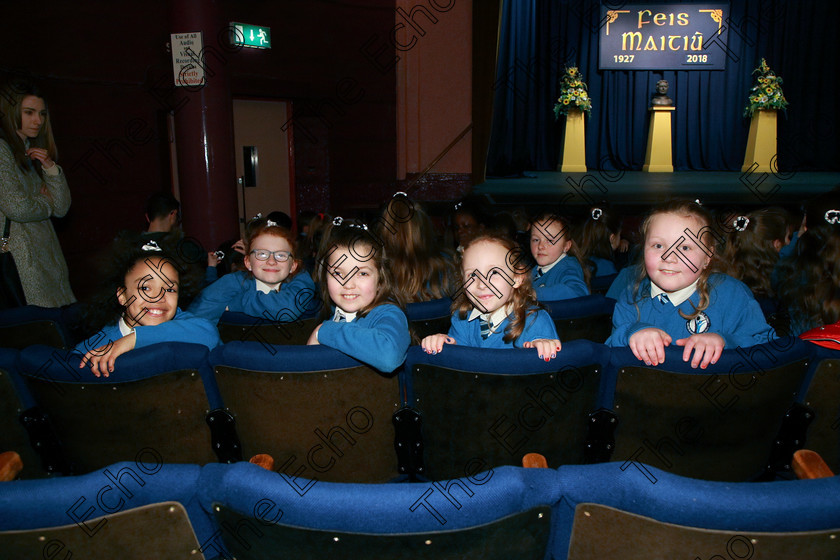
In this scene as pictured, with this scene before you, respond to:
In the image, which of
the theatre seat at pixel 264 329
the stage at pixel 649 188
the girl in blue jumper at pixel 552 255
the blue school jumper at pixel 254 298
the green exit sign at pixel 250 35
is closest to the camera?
the theatre seat at pixel 264 329

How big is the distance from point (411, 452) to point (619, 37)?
10320mm

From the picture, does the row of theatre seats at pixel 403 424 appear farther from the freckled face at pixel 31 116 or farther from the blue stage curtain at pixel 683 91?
the blue stage curtain at pixel 683 91

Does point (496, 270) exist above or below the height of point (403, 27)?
below

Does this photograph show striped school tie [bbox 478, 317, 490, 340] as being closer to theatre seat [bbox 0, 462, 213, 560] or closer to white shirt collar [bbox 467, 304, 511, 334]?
white shirt collar [bbox 467, 304, 511, 334]

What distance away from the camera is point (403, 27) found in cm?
713

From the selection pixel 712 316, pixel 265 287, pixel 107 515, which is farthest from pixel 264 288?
pixel 712 316

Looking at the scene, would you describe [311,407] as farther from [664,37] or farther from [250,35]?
[664,37]

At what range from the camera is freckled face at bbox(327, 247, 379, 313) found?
1785mm

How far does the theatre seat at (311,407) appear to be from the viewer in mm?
1394

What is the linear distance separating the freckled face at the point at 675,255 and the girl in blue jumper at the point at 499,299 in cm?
40

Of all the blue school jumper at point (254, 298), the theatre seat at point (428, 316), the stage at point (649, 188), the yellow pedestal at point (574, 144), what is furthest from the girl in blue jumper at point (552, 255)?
the yellow pedestal at point (574, 144)

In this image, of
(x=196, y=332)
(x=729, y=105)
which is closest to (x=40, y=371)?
(x=196, y=332)

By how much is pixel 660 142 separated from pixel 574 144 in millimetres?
1816

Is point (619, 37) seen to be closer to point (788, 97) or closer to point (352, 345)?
point (788, 97)
